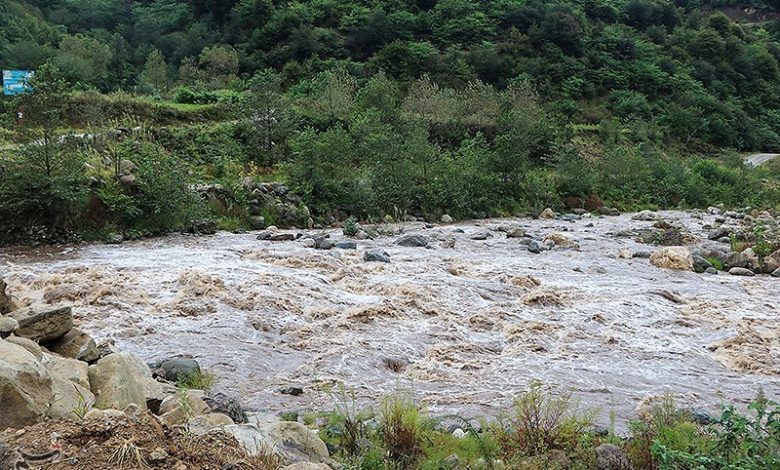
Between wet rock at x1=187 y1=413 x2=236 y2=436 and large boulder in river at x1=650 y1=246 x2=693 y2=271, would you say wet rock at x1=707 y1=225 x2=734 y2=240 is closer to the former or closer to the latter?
large boulder in river at x1=650 y1=246 x2=693 y2=271

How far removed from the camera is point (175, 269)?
12656mm

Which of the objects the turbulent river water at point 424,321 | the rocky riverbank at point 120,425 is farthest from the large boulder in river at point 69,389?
the turbulent river water at point 424,321

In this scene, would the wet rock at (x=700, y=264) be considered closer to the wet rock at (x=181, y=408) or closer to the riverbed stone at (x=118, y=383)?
the wet rock at (x=181, y=408)

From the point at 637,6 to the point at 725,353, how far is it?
78.7 meters

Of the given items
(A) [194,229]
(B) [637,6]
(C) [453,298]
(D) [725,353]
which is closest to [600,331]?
(D) [725,353]

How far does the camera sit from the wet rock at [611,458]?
5.25 metres

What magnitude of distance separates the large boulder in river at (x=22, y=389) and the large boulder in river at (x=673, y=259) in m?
13.7

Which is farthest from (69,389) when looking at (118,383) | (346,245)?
(346,245)

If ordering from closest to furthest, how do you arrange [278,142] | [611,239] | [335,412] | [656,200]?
[335,412] → [611,239] → [278,142] → [656,200]

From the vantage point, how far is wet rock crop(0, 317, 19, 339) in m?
6.84

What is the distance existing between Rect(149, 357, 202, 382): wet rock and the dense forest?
9234 mm

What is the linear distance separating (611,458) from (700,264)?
36.9 ft

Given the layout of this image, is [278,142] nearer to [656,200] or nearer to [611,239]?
[611,239]

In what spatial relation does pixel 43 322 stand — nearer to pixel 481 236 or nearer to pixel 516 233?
pixel 481 236
